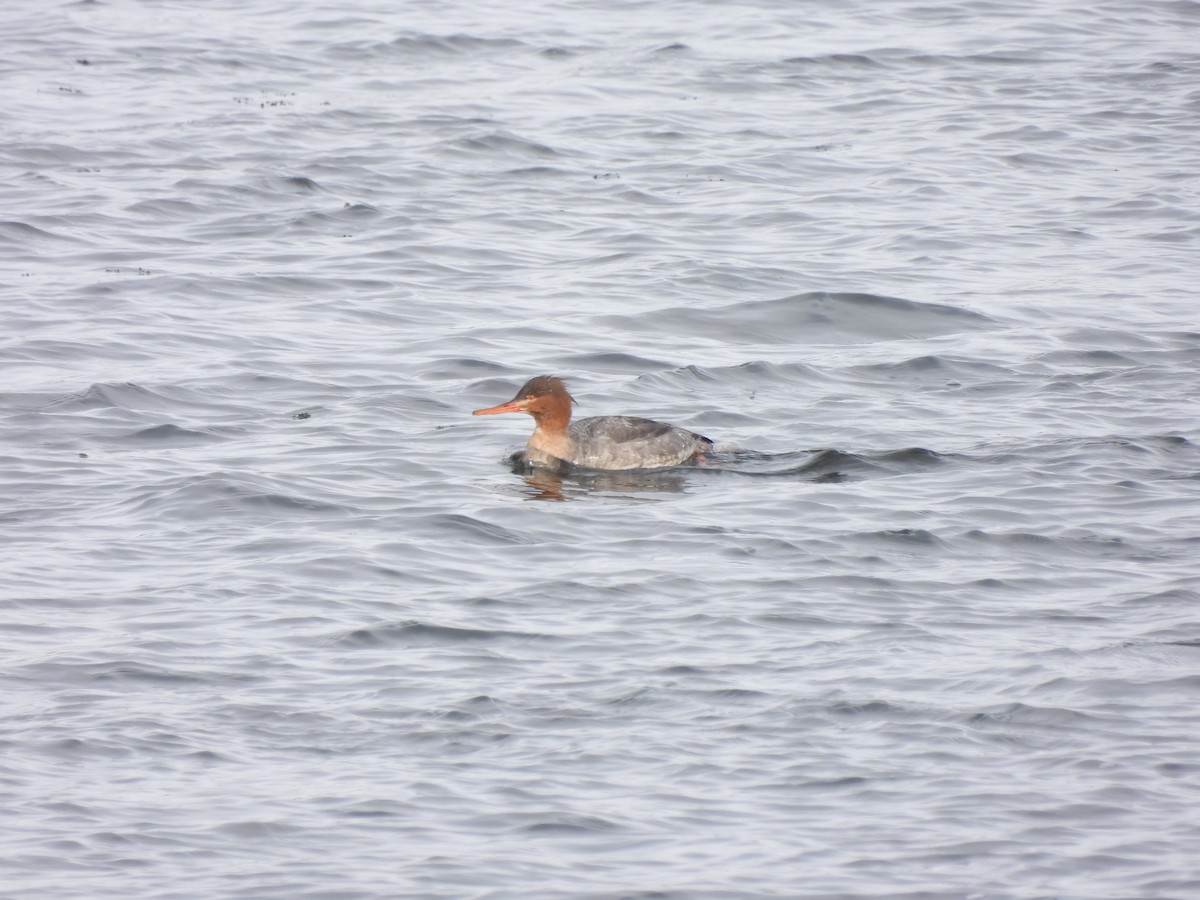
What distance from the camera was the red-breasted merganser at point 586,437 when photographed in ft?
41.9

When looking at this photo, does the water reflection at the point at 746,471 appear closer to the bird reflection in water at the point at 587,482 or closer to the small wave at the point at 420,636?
the bird reflection in water at the point at 587,482

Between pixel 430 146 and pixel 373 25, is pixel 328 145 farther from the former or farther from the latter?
pixel 373 25

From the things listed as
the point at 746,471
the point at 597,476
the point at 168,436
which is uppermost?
the point at 168,436

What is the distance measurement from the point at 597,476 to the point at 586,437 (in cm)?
29

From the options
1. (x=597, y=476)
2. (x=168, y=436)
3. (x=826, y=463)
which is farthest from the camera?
(x=597, y=476)

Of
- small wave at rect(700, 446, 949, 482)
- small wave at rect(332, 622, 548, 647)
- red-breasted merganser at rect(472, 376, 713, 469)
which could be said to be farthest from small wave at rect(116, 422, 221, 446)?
small wave at rect(332, 622, 548, 647)

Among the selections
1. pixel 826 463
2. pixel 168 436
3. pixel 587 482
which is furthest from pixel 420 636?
pixel 168 436

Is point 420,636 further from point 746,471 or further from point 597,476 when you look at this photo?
point 597,476

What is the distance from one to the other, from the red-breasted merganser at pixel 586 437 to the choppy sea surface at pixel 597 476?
8.3 inches

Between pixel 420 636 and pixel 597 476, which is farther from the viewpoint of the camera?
pixel 597 476

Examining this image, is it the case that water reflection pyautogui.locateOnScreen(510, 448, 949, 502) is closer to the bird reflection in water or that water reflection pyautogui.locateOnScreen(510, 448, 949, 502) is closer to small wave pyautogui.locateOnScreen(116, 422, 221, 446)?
the bird reflection in water

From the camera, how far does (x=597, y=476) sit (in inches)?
517

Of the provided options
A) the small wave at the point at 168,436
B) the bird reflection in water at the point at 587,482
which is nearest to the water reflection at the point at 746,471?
the bird reflection in water at the point at 587,482

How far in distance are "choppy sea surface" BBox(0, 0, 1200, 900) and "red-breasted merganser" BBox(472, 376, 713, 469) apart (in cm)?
21
